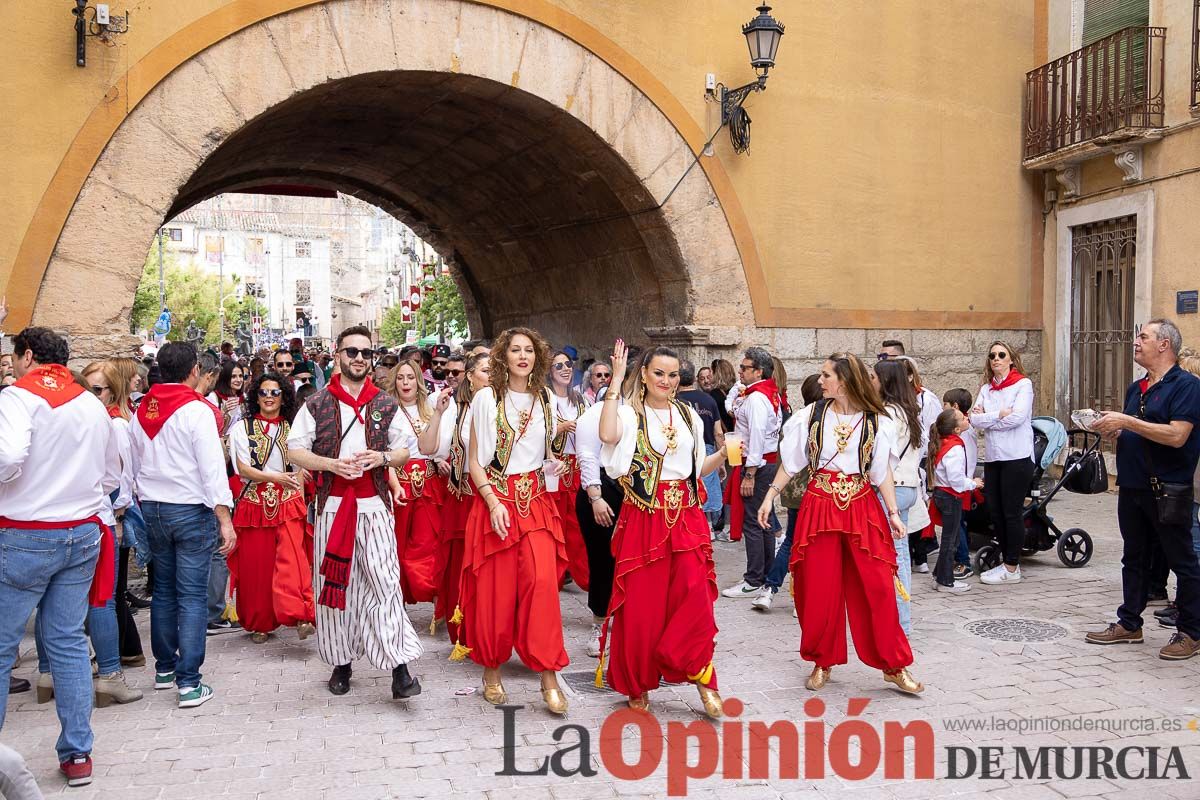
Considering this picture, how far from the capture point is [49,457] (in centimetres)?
421

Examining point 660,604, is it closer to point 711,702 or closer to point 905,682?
point 711,702

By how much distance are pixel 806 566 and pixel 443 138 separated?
8034 millimetres

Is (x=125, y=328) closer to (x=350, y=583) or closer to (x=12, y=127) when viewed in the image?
(x=12, y=127)

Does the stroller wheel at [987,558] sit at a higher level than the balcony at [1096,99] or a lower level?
lower

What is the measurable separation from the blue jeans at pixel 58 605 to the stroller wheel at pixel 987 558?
20.9 ft

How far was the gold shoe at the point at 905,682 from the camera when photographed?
534cm

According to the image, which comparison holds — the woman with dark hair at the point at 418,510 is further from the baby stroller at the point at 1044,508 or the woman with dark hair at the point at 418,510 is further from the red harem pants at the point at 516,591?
the baby stroller at the point at 1044,508

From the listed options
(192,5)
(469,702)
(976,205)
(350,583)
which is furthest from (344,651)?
(976,205)

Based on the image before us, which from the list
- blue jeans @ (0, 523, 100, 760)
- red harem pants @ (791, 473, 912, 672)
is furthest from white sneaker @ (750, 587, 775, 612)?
blue jeans @ (0, 523, 100, 760)

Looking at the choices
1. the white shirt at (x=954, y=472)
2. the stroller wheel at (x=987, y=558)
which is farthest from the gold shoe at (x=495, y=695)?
the stroller wheel at (x=987, y=558)

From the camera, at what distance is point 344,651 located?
534 cm

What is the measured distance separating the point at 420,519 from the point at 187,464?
7.16 ft

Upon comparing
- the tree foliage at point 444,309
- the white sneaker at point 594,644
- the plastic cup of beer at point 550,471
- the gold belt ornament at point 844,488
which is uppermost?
the tree foliage at point 444,309

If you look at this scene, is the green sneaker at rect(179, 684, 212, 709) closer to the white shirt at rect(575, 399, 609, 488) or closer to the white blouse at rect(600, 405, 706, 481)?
the white shirt at rect(575, 399, 609, 488)
